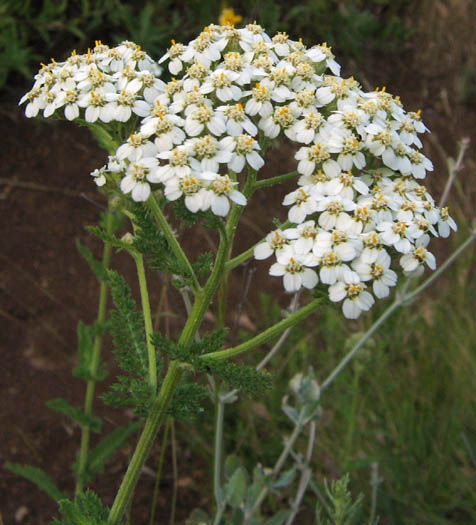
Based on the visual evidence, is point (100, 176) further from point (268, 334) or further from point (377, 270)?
point (377, 270)

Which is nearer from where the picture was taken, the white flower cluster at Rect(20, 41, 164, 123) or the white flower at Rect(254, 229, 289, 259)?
the white flower at Rect(254, 229, 289, 259)

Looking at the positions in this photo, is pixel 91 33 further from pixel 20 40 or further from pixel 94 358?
pixel 94 358

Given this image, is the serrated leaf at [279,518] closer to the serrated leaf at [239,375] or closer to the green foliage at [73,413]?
the green foliage at [73,413]

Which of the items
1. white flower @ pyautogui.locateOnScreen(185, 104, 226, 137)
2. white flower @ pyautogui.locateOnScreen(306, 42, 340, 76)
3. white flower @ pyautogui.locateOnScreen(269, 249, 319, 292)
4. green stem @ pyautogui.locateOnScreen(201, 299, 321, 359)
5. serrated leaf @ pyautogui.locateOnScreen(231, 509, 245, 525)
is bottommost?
serrated leaf @ pyautogui.locateOnScreen(231, 509, 245, 525)

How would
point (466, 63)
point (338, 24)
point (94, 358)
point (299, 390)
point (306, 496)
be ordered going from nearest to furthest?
point (299, 390) < point (94, 358) < point (306, 496) < point (338, 24) < point (466, 63)

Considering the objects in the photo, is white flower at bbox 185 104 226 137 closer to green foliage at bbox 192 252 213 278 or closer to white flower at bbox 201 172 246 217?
white flower at bbox 201 172 246 217

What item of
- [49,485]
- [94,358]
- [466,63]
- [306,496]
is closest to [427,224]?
[94,358]

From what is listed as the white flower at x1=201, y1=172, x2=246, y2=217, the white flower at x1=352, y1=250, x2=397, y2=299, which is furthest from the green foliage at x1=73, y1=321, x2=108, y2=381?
the white flower at x1=352, y1=250, x2=397, y2=299
